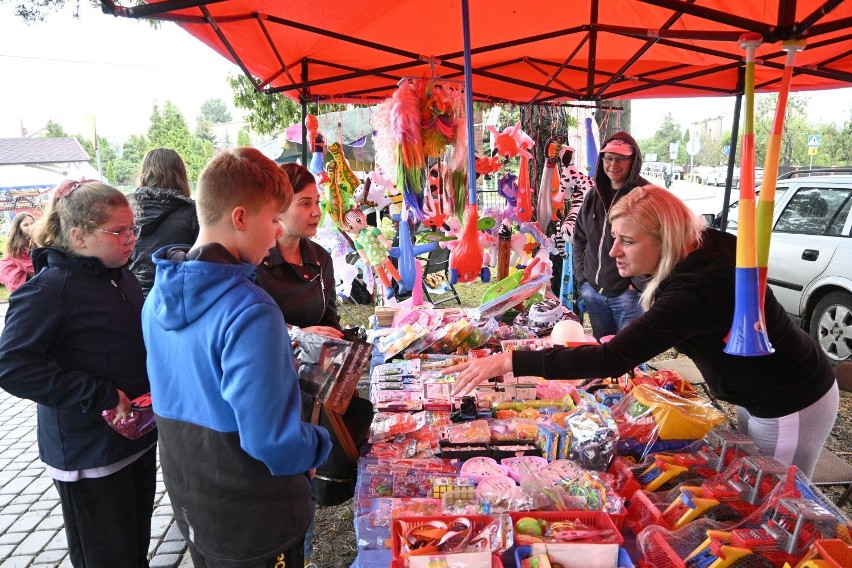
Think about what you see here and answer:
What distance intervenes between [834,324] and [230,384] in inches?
212

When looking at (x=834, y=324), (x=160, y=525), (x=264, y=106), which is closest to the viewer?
(x=160, y=525)

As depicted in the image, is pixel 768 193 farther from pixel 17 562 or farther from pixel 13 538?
pixel 13 538

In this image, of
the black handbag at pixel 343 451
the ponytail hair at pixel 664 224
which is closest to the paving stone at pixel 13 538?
the black handbag at pixel 343 451

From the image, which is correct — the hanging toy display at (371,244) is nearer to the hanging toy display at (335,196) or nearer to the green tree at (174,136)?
the hanging toy display at (335,196)

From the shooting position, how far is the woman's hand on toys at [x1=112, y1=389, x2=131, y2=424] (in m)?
1.61

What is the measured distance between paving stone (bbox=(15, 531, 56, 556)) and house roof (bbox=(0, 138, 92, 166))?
28934mm

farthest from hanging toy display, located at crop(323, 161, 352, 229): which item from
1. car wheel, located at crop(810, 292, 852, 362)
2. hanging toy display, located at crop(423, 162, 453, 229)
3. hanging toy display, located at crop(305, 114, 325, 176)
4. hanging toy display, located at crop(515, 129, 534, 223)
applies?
car wheel, located at crop(810, 292, 852, 362)

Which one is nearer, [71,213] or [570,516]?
[570,516]

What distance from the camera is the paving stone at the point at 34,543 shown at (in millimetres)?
2537

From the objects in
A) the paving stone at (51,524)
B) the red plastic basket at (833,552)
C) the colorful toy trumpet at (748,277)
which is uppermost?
the colorful toy trumpet at (748,277)

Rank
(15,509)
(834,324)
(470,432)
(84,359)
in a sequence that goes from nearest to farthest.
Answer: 1. (84,359)
2. (470,432)
3. (15,509)
4. (834,324)

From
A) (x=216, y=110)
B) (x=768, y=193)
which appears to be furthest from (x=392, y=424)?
(x=216, y=110)

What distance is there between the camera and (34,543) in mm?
2598

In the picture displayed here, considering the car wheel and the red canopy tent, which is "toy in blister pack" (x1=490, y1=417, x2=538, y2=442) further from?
the car wheel
